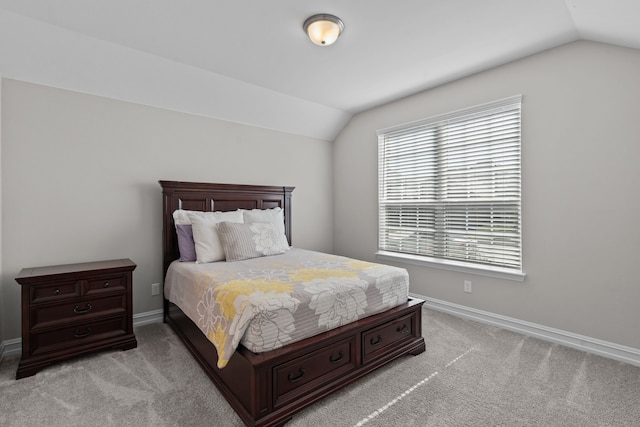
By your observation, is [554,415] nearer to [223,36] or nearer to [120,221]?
[223,36]

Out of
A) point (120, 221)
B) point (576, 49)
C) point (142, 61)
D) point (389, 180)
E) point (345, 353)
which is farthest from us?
point (389, 180)

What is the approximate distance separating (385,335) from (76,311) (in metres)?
2.41

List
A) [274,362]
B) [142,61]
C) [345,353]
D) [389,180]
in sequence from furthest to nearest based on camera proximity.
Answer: [389,180] → [142,61] → [345,353] → [274,362]

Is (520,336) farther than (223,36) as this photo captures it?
Yes

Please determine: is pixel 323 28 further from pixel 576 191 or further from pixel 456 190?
pixel 576 191

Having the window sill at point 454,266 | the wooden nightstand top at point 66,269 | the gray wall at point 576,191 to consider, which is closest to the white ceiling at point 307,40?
the gray wall at point 576,191

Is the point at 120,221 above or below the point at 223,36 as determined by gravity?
below

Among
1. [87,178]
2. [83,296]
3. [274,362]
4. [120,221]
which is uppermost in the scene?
[87,178]

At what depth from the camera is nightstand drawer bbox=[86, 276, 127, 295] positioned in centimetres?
246

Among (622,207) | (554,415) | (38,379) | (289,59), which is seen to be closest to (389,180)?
(289,59)

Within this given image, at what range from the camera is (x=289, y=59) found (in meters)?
2.83

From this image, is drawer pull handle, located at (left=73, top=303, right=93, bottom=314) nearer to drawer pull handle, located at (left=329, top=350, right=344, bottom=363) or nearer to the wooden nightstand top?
the wooden nightstand top

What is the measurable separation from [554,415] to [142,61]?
4.01 m

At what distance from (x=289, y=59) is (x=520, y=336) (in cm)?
332
